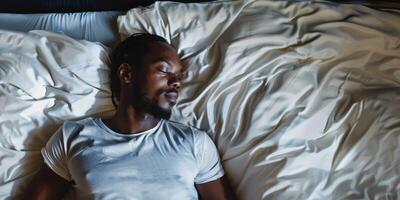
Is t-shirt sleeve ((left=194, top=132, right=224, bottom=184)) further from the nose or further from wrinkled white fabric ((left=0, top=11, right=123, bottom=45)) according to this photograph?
wrinkled white fabric ((left=0, top=11, right=123, bottom=45))

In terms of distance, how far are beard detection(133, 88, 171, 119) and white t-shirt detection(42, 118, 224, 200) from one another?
1.8 inches

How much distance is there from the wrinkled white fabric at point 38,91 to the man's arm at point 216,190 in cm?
37

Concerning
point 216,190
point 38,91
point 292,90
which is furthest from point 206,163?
point 38,91

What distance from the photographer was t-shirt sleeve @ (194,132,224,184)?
4.46ft

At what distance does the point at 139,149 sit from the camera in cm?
133

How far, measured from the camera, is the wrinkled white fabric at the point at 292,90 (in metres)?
1.29

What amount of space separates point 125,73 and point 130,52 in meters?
0.06

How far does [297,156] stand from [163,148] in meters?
0.35

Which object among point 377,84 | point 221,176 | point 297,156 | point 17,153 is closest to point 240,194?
point 221,176

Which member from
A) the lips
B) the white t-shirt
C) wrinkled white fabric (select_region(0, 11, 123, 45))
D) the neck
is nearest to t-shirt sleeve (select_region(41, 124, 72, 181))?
the white t-shirt

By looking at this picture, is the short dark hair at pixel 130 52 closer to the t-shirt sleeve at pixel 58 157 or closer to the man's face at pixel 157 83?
the man's face at pixel 157 83

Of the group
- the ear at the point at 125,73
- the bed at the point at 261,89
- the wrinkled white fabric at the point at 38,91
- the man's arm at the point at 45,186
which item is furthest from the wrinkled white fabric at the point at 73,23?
the man's arm at the point at 45,186

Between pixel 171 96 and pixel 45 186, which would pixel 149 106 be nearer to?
pixel 171 96

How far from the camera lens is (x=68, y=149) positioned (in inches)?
52.6
